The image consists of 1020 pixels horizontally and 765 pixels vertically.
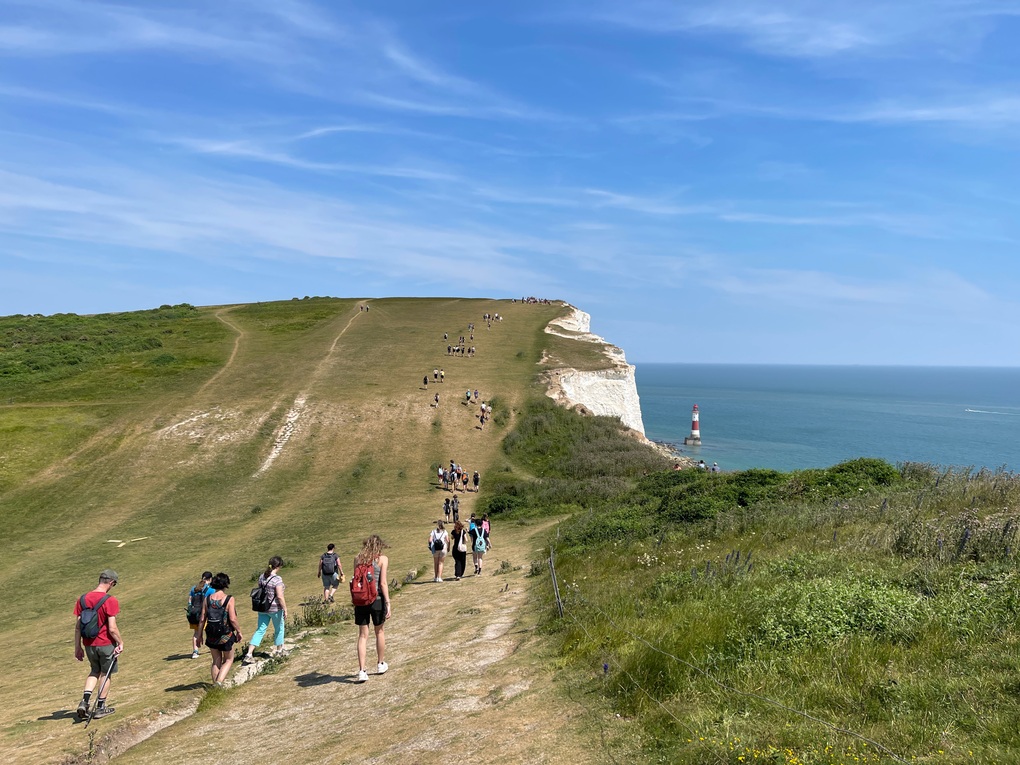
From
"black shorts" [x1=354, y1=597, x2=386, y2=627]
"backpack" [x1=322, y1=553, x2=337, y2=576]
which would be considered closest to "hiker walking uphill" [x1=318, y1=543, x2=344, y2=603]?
"backpack" [x1=322, y1=553, x2=337, y2=576]

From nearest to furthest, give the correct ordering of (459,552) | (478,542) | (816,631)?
(816,631) < (459,552) < (478,542)

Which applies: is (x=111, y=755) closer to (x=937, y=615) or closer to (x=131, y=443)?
(x=937, y=615)

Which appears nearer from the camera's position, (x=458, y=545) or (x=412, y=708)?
(x=412, y=708)

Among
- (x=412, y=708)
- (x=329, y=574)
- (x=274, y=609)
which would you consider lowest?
(x=329, y=574)

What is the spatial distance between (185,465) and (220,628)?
30.0 metres

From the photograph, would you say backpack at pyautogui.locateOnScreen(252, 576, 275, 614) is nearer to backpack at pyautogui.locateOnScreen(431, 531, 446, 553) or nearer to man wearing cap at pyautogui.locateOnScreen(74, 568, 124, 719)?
man wearing cap at pyautogui.locateOnScreen(74, 568, 124, 719)

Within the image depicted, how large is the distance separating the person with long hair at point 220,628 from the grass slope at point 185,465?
0.64 meters

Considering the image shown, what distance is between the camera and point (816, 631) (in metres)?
6.76

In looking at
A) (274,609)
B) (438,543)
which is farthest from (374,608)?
(438,543)

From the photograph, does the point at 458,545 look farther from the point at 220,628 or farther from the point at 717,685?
the point at 717,685

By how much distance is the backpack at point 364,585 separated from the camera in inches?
354

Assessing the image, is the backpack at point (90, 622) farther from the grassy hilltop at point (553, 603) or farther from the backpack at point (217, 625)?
the backpack at point (217, 625)

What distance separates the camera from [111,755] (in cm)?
773

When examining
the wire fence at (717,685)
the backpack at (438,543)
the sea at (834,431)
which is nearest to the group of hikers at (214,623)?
the wire fence at (717,685)
